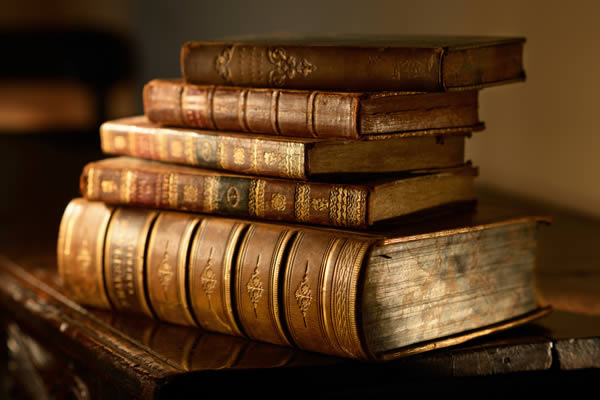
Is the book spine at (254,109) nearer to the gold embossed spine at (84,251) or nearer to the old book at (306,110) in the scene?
the old book at (306,110)

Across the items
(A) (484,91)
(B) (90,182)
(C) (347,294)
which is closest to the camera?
(C) (347,294)

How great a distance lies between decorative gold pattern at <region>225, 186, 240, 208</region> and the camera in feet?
2.96

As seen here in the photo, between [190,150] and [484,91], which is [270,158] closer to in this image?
[190,150]

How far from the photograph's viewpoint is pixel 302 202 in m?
0.86

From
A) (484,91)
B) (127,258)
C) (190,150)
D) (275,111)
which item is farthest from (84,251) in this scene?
(484,91)

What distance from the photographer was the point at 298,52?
0.89 m

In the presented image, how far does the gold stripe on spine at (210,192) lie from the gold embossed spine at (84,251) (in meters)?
0.14

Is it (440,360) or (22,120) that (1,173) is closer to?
(440,360)

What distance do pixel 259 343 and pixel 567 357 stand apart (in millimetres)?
310

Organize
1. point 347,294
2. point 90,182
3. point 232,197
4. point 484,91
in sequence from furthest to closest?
point 484,91, point 90,182, point 232,197, point 347,294

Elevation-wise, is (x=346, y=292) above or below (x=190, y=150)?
below

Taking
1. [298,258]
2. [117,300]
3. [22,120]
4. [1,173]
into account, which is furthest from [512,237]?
[22,120]

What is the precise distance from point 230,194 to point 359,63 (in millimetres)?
184

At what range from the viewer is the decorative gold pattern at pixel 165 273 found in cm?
94
